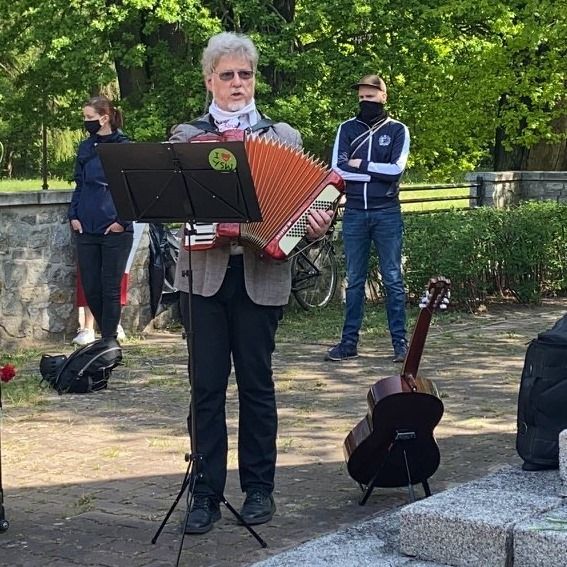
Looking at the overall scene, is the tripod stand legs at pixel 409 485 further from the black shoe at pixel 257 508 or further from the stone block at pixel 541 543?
the stone block at pixel 541 543

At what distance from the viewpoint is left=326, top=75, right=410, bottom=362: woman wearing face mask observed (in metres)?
9.24

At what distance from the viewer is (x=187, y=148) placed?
4543 millimetres

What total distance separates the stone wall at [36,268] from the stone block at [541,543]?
674 cm

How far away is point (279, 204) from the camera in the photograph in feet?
16.0

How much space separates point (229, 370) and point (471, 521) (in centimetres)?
138

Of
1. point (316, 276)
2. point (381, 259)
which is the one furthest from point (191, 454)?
point (316, 276)

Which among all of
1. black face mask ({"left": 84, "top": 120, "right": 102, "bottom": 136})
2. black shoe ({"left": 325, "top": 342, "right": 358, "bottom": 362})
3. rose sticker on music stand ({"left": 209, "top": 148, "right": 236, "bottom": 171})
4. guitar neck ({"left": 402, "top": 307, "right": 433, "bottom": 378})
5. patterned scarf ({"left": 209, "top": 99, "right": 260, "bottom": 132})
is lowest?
black shoe ({"left": 325, "top": 342, "right": 358, "bottom": 362})

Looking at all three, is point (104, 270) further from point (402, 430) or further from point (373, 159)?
point (402, 430)

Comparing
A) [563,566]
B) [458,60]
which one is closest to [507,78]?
[458,60]

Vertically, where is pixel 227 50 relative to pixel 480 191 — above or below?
above

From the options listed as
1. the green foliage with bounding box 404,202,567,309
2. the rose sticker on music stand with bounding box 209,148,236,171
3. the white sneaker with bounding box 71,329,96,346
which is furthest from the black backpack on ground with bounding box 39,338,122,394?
the green foliage with bounding box 404,202,567,309

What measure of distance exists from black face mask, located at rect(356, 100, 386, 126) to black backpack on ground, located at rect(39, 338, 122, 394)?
2721 millimetres

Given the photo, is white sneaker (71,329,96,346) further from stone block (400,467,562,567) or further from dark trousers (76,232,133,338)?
stone block (400,467,562,567)

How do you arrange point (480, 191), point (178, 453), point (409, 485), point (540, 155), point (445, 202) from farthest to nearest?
point (540, 155) < point (480, 191) < point (445, 202) < point (178, 453) < point (409, 485)
